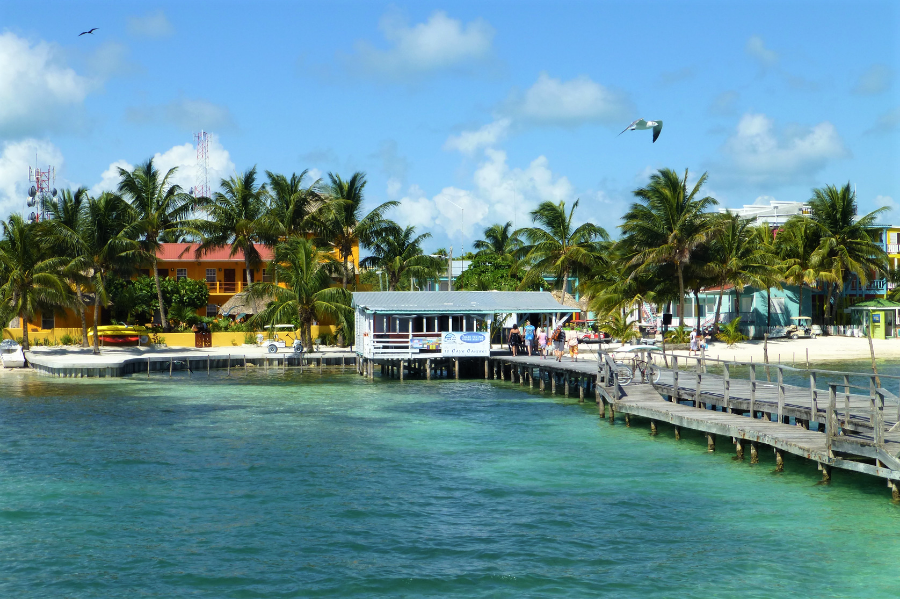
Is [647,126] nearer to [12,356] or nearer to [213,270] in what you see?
[12,356]

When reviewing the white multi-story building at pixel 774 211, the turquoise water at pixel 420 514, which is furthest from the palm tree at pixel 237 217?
the white multi-story building at pixel 774 211

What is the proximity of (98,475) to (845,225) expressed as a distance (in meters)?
51.4

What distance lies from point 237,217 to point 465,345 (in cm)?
2313

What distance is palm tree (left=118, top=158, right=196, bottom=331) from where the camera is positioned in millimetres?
53719

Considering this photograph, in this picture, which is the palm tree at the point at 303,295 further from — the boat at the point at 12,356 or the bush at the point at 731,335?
the bush at the point at 731,335

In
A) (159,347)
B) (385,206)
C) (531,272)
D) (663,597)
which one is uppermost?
(385,206)

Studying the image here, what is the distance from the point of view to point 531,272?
5809cm

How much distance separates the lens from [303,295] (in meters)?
47.5

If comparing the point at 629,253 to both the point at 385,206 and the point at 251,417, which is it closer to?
the point at 385,206

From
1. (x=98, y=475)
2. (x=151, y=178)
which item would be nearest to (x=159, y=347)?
(x=151, y=178)

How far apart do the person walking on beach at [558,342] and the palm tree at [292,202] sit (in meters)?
20.9

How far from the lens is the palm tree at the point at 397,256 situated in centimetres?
5734

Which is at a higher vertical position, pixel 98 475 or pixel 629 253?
pixel 629 253

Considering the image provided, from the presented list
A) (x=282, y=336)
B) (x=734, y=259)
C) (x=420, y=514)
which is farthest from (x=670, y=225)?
(x=420, y=514)
